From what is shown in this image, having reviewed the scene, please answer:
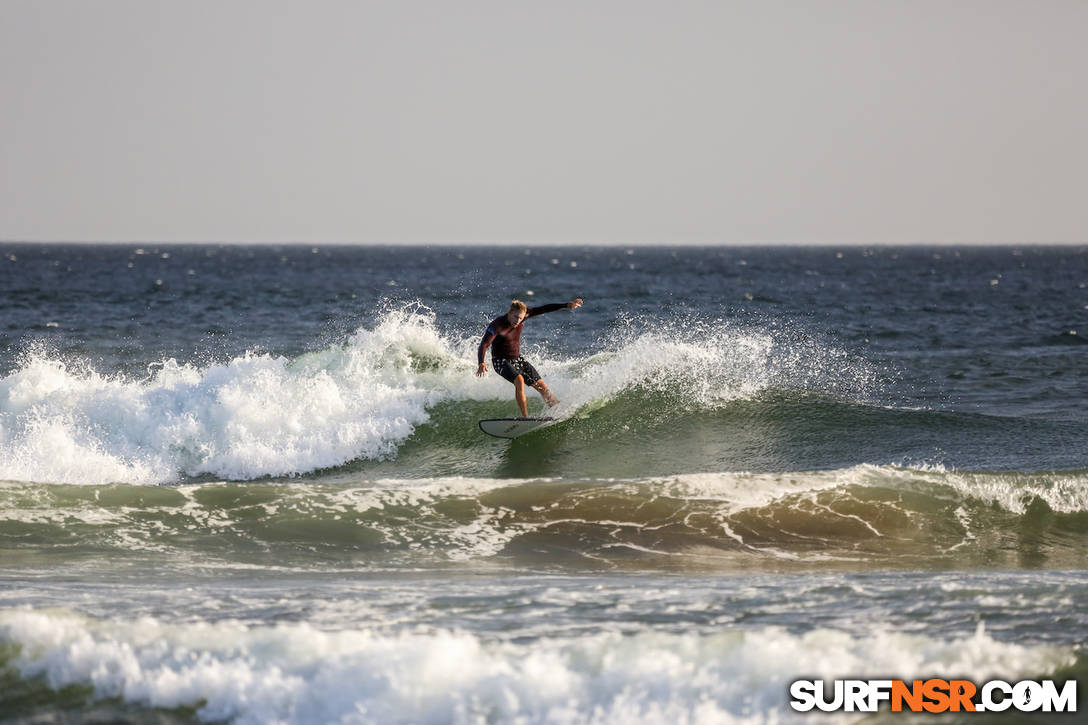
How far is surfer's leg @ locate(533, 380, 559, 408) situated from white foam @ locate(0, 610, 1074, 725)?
794cm

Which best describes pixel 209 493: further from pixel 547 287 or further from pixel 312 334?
pixel 547 287

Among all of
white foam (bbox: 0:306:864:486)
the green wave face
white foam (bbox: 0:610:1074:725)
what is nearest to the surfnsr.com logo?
white foam (bbox: 0:610:1074:725)

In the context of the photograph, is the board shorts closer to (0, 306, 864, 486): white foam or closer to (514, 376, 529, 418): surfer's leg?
(514, 376, 529, 418): surfer's leg

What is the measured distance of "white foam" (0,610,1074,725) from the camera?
625 cm

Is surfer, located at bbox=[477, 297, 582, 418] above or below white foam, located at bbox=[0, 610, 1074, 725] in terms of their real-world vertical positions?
above

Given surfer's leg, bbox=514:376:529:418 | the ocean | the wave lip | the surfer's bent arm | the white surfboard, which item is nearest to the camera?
the ocean

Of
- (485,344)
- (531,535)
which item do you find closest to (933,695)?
(531,535)

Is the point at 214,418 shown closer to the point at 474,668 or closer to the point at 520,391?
the point at 520,391

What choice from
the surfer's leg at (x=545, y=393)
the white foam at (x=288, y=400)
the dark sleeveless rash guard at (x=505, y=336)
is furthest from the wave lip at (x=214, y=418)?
the dark sleeveless rash guard at (x=505, y=336)

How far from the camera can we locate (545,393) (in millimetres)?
15273

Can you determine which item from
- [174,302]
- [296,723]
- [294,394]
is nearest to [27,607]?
[296,723]

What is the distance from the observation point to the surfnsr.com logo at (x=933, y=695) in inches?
243

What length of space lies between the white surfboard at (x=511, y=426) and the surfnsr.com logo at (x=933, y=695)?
9.18m

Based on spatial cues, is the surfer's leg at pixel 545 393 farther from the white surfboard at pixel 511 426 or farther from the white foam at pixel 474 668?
the white foam at pixel 474 668
